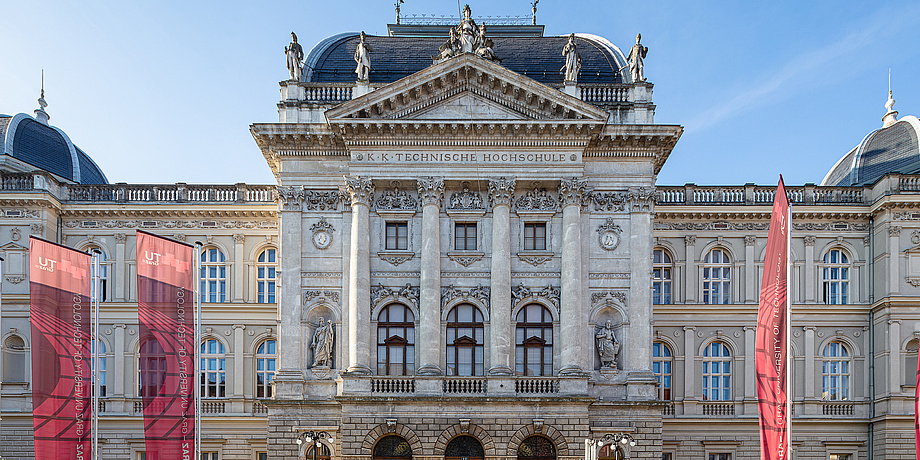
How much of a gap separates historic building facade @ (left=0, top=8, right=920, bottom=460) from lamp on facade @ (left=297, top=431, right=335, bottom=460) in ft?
0.41

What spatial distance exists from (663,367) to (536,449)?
9.59 metres

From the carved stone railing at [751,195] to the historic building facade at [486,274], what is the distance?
133mm

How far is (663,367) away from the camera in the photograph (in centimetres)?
4100

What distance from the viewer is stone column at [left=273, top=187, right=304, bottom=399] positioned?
35.3 meters

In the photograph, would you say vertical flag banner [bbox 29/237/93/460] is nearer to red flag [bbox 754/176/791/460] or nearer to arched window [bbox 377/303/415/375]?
arched window [bbox 377/303/415/375]

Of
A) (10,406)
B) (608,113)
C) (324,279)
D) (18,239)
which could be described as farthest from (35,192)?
(608,113)

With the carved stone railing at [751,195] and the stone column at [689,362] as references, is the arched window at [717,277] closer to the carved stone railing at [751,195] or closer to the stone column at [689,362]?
the stone column at [689,362]

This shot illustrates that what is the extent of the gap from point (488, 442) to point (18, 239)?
22.6 m

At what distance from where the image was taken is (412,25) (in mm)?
43688

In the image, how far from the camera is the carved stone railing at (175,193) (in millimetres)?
41594

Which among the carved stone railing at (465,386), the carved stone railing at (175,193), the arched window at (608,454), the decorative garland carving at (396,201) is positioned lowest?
the arched window at (608,454)

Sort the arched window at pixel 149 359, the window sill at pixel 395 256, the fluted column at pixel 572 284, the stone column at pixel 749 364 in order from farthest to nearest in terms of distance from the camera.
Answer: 1. the stone column at pixel 749 364
2. the arched window at pixel 149 359
3. the window sill at pixel 395 256
4. the fluted column at pixel 572 284

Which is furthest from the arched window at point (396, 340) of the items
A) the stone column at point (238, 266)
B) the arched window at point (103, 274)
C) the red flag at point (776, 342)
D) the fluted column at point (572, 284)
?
the arched window at point (103, 274)

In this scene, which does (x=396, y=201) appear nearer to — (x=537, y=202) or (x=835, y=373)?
(x=537, y=202)
